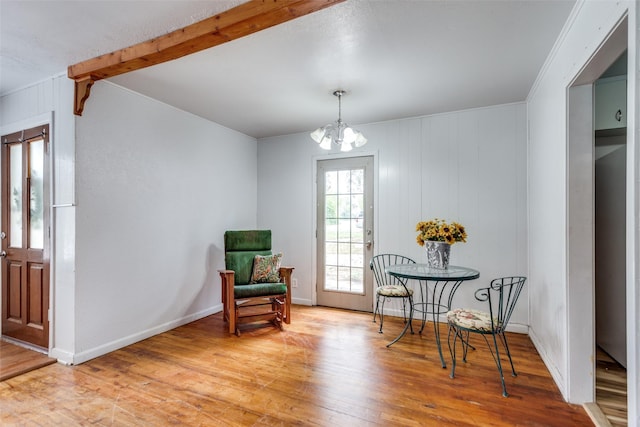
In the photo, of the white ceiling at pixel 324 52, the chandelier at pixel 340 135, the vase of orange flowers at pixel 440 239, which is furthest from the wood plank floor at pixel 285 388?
the white ceiling at pixel 324 52

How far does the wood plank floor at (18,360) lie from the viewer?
2.49 meters

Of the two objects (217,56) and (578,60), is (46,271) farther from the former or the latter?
(578,60)

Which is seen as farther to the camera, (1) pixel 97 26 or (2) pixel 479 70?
(2) pixel 479 70

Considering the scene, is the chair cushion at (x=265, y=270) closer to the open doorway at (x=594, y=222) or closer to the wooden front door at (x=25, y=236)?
the wooden front door at (x=25, y=236)

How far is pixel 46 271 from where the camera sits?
2814 mm

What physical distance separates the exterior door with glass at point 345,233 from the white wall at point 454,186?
0.13 metres

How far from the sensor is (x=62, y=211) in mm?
2727

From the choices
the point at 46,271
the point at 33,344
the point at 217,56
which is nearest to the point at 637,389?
the point at 217,56

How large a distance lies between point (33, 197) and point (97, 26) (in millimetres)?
1865

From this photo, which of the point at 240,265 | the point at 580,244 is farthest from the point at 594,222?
the point at 240,265

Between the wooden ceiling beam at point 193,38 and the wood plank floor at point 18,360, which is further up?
the wooden ceiling beam at point 193,38

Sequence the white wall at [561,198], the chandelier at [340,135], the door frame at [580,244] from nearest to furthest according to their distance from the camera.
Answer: the white wall at [561,198] → the door frame at [580,244] → the chandelier at [340,135]

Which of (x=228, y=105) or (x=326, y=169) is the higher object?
(x=228, y=105)

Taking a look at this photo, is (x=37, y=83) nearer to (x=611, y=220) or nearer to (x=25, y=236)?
(x=25, y=236)
